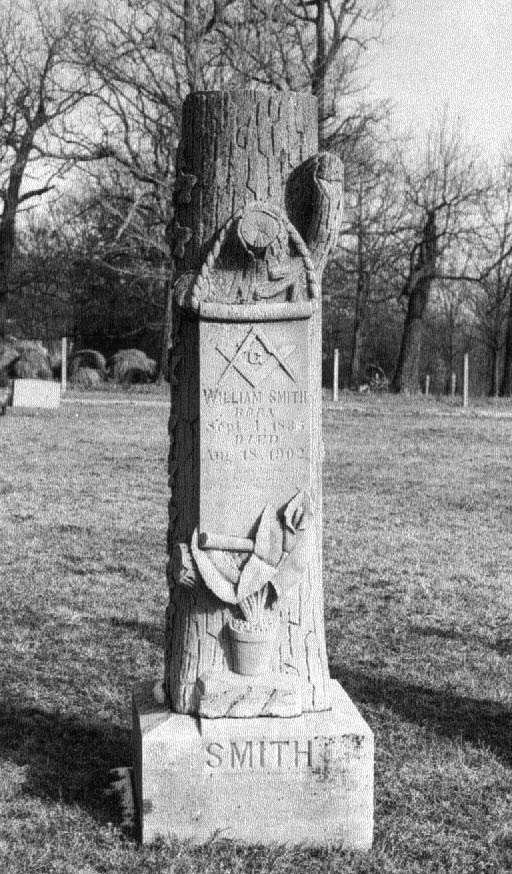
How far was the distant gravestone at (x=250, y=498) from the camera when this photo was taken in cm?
361

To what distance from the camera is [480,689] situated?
5375mm

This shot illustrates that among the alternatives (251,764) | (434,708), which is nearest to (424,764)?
(434,708)

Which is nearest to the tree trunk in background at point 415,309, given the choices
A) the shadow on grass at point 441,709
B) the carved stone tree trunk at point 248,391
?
the shadow on grass at point 441,709

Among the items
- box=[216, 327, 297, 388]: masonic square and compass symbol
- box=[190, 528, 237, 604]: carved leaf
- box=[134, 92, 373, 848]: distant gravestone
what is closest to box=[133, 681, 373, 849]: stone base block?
box=[134, 92, 373, 848]: distant gravestone

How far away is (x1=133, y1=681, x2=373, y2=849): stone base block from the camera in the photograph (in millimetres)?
3584

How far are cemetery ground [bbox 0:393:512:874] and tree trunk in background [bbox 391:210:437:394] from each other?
674 inches

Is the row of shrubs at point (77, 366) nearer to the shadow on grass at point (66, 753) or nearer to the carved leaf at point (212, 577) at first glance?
the shadow on grass at point (66, 753)

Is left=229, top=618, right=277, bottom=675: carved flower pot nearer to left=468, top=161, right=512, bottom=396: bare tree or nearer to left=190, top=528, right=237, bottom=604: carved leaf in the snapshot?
left=190, top=528, right=237, bottom=604: carved leaf

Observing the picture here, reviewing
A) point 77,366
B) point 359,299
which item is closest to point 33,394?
point 77,366

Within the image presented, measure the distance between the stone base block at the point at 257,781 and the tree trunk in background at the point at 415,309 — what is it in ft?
89.1

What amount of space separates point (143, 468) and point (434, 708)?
8.49 m

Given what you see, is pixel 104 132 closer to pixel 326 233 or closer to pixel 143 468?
pixel 143 468

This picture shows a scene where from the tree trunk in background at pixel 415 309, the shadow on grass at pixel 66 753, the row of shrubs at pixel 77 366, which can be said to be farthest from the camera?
the tree trunk in background at pixel 415 309

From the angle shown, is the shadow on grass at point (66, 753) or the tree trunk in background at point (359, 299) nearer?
the shadow on grass at point (66, 753)
